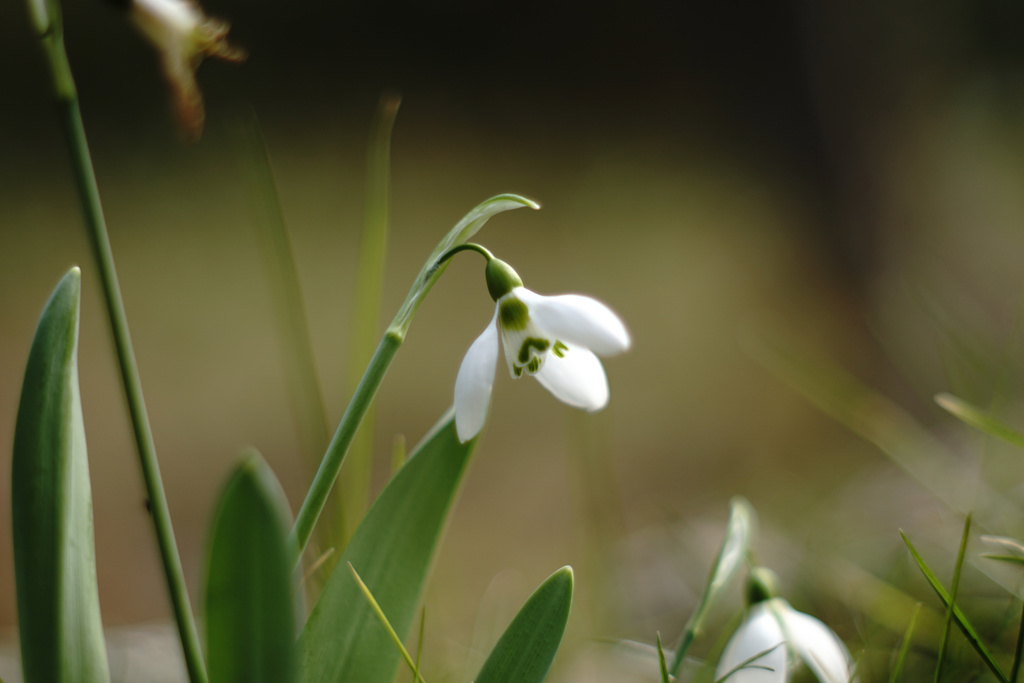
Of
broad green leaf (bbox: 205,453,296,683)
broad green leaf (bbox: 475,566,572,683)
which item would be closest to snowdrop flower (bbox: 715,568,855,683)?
broad green leaf (bbox: 475,566,572,683)

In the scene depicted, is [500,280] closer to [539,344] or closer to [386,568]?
[539,344]

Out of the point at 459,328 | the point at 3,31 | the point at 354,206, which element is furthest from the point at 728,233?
the point at 3,31

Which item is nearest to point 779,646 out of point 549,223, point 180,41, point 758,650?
point 758,650

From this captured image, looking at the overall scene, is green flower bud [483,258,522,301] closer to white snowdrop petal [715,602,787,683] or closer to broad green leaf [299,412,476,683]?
broad green leaf [299,412,476,683]

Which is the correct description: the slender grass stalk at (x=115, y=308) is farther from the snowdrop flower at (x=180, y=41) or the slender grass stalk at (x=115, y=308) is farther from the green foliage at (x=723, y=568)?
the green foliage at (x=723, y=568)

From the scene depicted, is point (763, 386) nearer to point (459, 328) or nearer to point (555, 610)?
point (459, 328)

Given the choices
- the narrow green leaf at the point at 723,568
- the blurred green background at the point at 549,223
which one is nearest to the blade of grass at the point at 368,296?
the narrow green leaf at the point at 723,568
